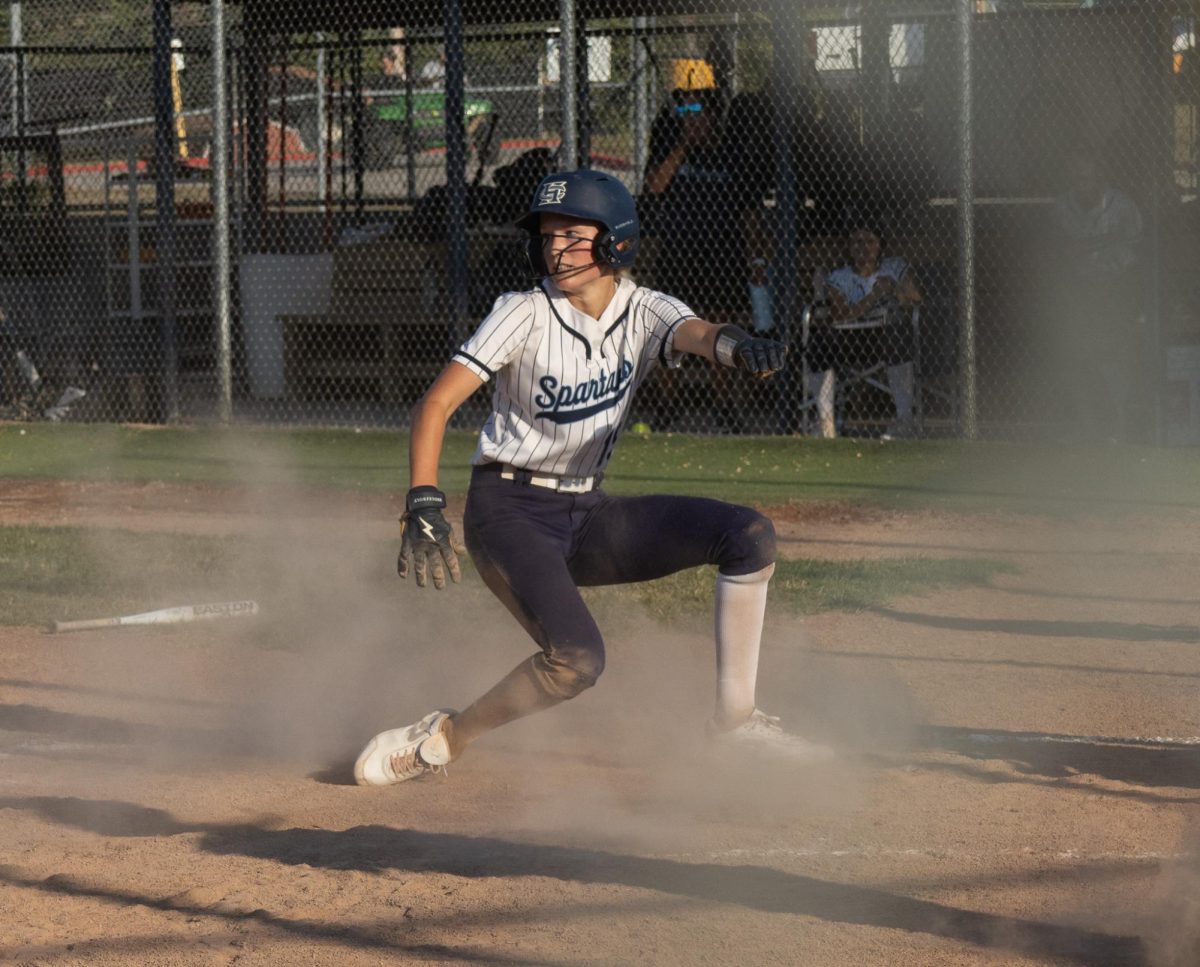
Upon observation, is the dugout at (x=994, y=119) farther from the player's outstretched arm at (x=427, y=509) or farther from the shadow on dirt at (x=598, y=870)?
the shadow on dirt at (x=598, y=870)

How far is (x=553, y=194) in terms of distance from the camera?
4590 mm

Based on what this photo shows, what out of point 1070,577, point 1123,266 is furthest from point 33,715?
point 1123,266

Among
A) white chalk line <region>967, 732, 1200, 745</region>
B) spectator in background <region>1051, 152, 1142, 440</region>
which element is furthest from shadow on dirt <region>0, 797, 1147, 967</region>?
spectator in background <region>1051, 152, 1142, 440</region>

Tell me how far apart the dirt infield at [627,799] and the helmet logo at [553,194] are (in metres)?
1.65

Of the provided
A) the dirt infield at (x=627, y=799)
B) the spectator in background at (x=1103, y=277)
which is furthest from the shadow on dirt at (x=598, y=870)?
the spectator in background at (x=1103, y=277)

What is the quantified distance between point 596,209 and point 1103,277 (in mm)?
8017

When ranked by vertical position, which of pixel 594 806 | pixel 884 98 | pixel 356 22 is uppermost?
pixel 356 22

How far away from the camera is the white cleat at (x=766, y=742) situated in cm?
488

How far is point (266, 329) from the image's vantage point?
1436 centimetres

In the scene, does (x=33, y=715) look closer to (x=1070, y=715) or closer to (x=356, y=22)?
(x=1070, y=715)

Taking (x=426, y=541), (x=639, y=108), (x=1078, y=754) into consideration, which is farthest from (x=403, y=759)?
(x=639, y=108)

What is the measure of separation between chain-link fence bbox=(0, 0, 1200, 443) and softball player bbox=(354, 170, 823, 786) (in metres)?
6.87

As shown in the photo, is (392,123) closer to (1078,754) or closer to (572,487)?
(572,487)

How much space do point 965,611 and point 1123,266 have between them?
211 inches
